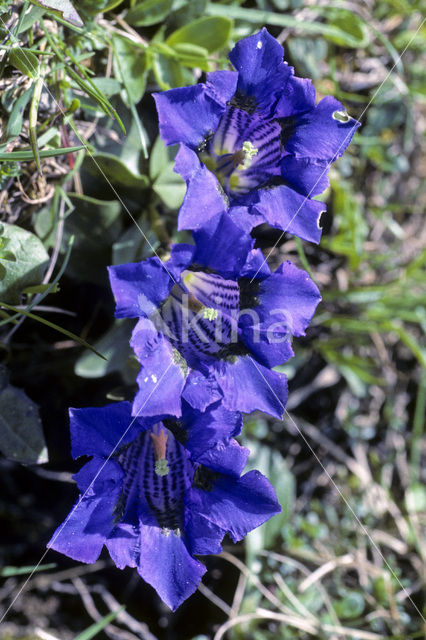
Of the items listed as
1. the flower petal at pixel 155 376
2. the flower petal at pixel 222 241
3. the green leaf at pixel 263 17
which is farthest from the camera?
the green leaf at pixel 263 17

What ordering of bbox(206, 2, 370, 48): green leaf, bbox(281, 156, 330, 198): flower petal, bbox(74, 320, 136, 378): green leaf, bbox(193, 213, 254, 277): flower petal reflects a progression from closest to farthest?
1. bbox(193, 213, 254, 277): flower petal
2. bbox(281, 156, 330, 198): flower petal
3. bbox(74, 320, 136, 378): green leaf
4. bbox(206, 2, 370, 48): green leaf

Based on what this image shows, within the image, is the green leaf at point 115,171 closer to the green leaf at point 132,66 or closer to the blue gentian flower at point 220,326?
the green leaf at point 132,66

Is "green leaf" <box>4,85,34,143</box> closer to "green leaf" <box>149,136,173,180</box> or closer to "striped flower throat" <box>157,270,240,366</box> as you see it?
"green leaf" <box>149,136,173,180</box>

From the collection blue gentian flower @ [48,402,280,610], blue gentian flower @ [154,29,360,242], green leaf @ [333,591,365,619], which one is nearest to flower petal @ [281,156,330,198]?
blue gentian flower @ [154,29,360,242]

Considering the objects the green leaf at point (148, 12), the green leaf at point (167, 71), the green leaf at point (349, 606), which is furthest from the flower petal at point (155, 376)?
the green leaf at point (349, 606)

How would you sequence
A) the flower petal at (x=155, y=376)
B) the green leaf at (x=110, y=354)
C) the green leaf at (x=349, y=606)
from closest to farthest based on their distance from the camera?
the flower petal at (x=155, y=376)
the green leaf at (x=110, y=354)
the green leaf at (x=349, y=606)

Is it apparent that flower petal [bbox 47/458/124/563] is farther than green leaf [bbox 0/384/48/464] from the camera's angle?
No
